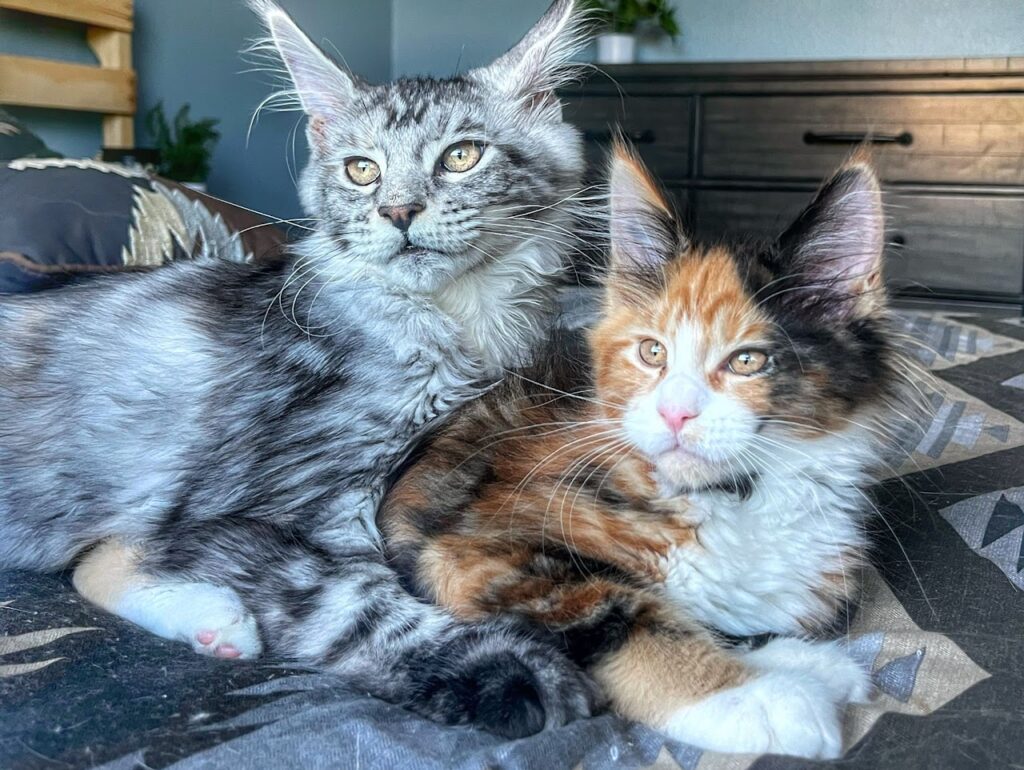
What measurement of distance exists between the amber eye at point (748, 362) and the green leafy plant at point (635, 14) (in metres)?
3.23

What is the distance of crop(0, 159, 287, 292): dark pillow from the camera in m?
1.69

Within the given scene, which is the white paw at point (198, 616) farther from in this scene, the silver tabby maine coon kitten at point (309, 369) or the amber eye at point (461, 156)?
the amber eye at point (461, 156)

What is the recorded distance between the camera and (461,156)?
1.47 meters

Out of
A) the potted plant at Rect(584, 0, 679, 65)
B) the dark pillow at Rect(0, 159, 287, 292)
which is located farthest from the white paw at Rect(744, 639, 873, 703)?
the potted plant at Rect(584, 0, 679, 65)

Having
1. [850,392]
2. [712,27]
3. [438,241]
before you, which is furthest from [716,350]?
[712,27]

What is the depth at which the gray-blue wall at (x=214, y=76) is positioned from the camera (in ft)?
9.39

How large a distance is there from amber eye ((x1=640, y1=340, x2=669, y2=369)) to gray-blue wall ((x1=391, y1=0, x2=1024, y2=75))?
11.8ft

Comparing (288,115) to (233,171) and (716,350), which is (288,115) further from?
(716,350)

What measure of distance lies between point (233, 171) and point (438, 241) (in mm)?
2744

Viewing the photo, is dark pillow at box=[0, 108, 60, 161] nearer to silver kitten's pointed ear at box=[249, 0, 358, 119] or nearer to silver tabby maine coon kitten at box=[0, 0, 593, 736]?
silver tabby maine coon kitten at box=[0, 0, 593, 736]

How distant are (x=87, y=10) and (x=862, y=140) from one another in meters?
2.61

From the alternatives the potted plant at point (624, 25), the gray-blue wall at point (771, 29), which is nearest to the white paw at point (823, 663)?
the potted plant at point (624, 25)

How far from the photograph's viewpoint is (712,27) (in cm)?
445

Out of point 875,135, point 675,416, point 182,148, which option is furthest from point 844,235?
point 875,135
